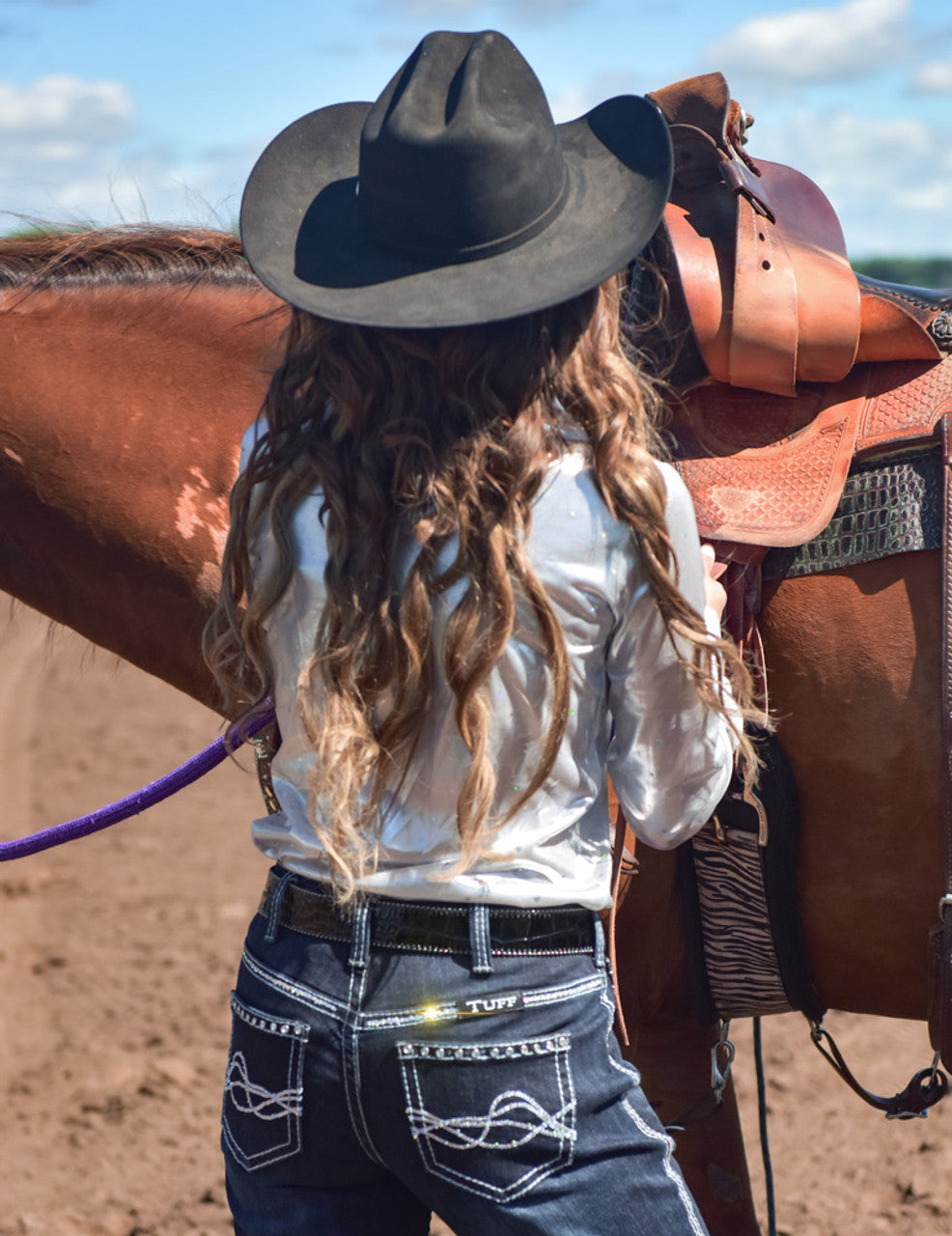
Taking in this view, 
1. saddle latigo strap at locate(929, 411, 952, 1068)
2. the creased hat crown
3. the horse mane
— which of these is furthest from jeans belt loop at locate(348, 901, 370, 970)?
the horse mane

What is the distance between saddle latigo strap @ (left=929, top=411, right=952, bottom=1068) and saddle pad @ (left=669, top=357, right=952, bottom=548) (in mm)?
86

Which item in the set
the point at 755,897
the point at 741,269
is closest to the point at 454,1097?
the point at 755,897

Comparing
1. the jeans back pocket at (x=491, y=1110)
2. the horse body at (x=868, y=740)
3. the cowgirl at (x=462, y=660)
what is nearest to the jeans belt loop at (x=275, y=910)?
the cowgirl at (x=462, y=660)

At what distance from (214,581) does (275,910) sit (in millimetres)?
687

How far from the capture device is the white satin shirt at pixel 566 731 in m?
1.08

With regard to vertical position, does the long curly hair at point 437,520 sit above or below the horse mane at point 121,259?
below

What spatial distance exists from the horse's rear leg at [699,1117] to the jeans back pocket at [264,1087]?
0.90 metres

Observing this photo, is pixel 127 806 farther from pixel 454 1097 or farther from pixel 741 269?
pixel 741 269

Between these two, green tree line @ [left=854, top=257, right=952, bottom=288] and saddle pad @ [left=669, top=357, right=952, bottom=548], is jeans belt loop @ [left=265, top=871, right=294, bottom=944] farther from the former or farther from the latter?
green tree line @ [left=854, top=257, right=952, bottom=288]

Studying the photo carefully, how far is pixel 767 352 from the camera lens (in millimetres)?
1647

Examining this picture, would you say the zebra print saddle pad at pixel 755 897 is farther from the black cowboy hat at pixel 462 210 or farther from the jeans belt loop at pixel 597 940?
the black cowboy hat at pixel 462 210

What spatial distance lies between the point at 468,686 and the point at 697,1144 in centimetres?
134

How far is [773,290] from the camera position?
1666 mm

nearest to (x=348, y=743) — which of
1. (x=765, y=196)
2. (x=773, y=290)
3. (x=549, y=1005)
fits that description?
(x=549, y=1005)
